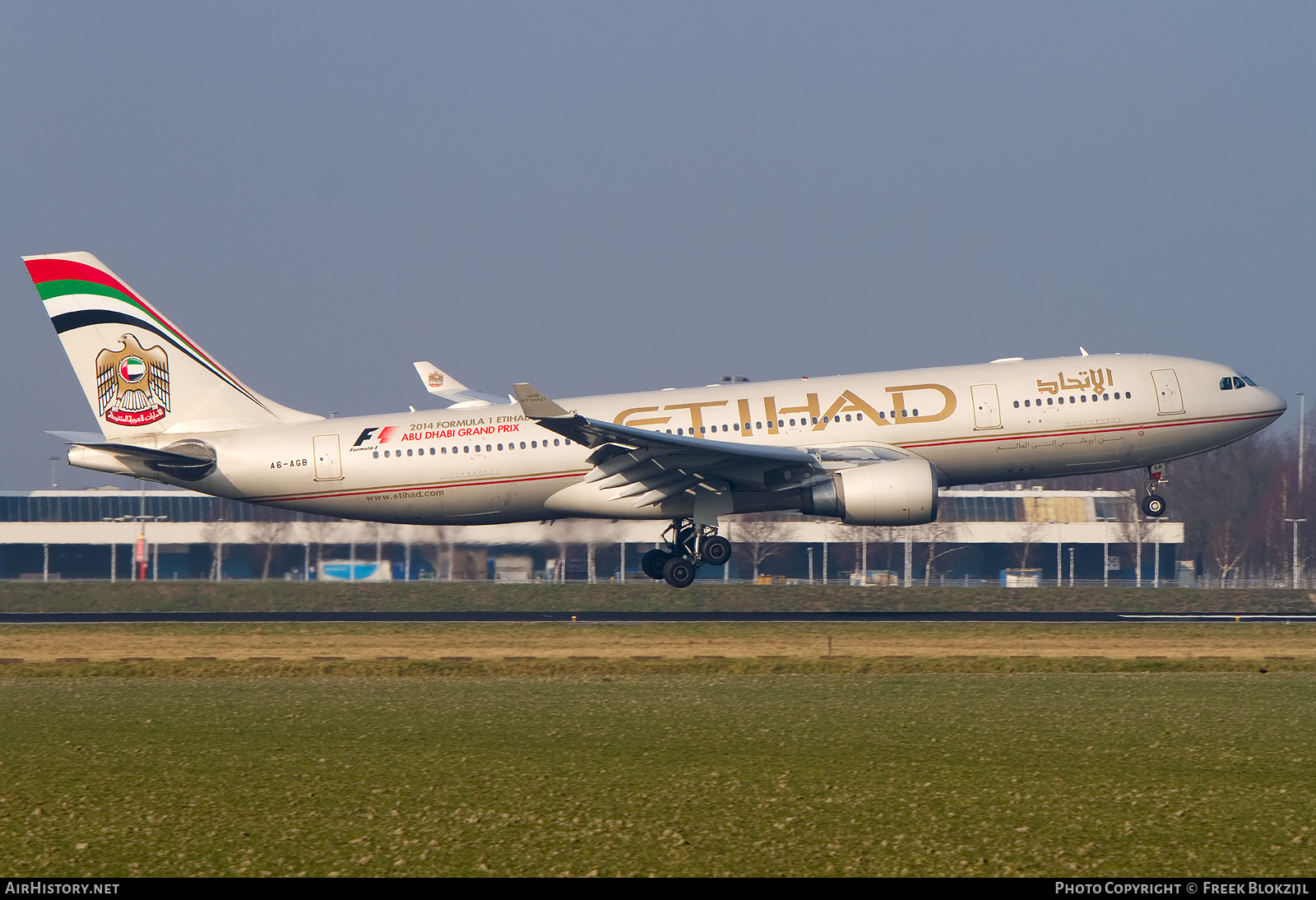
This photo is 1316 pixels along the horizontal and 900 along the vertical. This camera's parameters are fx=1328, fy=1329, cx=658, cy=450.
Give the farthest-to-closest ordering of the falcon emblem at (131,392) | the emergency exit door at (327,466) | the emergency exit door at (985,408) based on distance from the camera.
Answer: the falcon emblem at (131,392)
the emergency exit door at (327,466)
the emergency exit door at (985,408)

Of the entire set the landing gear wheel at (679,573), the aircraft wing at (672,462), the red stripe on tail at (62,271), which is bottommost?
the landing gear wheel at (679,573)

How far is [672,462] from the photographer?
34344 mm

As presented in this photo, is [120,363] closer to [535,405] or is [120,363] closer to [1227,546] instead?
[535,405]

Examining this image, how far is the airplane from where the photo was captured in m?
34.5

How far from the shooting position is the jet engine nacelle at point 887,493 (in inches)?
1293

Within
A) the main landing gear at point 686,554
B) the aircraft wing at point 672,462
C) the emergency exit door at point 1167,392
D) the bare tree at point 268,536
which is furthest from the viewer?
the bare tree at point 268,536

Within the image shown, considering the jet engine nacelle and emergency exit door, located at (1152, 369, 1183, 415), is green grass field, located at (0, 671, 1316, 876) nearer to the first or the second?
the jet engine nacelle

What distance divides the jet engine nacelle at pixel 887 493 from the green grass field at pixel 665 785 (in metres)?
12.7

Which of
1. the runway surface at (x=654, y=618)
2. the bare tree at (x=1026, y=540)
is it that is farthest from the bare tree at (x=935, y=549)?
the runway surface at (x=654, y=618)

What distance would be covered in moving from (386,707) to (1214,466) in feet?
222

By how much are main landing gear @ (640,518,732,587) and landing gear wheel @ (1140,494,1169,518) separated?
1164cm

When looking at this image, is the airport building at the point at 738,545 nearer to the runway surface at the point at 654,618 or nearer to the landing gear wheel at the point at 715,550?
the runway surface at the point at 654,618

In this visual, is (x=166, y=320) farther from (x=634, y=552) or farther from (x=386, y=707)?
(x=634, y=552)

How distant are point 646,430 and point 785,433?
3920 mm
